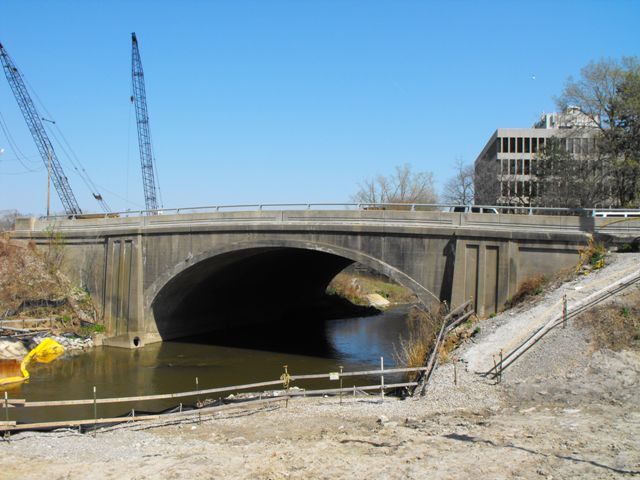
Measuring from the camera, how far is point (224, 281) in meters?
40.2

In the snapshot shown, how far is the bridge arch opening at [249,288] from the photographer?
3422 cm

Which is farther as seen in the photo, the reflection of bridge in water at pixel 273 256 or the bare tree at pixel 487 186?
the bare tree at pixel 487 186

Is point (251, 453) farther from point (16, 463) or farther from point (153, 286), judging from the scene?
point (153, 286)

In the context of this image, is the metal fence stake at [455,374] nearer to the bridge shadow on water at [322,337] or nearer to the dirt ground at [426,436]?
the dirt ground at [426,436]

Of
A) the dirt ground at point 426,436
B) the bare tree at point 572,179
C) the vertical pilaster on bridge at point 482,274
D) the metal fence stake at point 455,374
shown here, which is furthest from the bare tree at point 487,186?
the metal fence stake at point 455,374

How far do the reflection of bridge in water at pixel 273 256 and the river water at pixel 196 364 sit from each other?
9.10ft

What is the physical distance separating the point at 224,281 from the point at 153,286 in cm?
614

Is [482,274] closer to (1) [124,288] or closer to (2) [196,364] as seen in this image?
(2) [196,364]

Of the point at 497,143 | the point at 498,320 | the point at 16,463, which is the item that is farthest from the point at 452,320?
the point at 497,143

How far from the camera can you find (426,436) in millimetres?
12672

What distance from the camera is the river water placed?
24969 millimetres

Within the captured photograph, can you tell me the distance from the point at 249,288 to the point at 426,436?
32.5 metres

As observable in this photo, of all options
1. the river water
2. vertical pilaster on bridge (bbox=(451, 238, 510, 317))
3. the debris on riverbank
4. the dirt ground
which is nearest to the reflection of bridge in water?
vertical pilaster on bridge (bbox=(451, 238, 510, 317))

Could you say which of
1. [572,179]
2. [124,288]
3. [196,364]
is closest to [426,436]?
[196,364]
